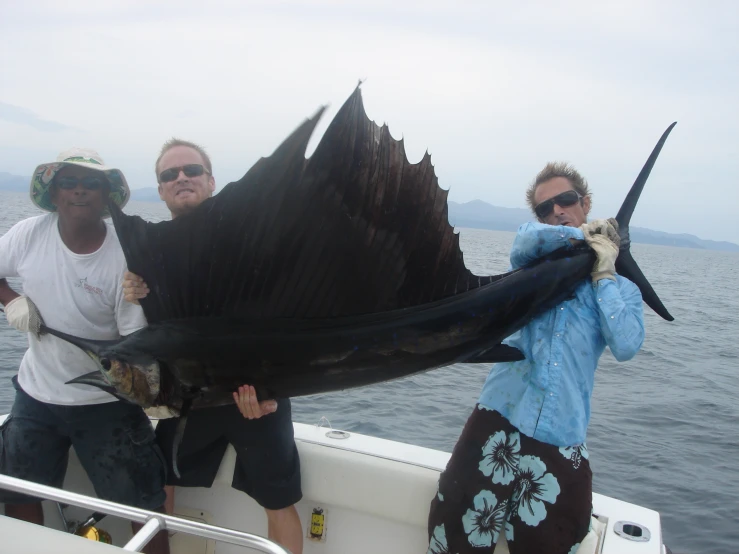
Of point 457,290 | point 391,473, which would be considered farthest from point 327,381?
point 391,473

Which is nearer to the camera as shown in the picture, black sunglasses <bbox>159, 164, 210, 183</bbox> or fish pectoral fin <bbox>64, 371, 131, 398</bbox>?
fish pectoral fin <bbox>64, 371, 131, 398</bbox>

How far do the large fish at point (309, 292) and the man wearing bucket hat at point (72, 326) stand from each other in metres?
0.38

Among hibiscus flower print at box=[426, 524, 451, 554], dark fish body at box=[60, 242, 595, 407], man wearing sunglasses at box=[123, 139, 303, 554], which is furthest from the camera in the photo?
man wearing sunglasses at box=[123, 139, 303, 554]

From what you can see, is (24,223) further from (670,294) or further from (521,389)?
(670,294)

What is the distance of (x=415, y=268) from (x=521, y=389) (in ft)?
1.87

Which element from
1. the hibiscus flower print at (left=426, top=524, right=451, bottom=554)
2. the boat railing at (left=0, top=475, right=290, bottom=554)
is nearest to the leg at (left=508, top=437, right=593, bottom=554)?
the hibiscus flower print at (left=426, top=524, right=451, bottom=554)

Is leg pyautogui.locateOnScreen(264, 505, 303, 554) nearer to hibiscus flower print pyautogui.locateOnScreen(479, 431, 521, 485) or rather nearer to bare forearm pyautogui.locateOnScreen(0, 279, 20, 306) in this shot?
hibiscus flower print pyautogui.locateOnScreen(479, 431, 521, 485)

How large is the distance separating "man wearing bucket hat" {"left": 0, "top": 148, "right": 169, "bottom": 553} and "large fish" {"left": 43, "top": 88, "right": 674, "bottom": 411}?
38 cm

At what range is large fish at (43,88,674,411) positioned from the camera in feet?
5.20

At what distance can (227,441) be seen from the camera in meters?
2.36

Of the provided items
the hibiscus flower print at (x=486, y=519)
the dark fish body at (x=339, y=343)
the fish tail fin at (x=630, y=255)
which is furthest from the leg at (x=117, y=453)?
the fish tail fin at (x=630, y=255)

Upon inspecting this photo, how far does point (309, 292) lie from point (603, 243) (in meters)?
0.89

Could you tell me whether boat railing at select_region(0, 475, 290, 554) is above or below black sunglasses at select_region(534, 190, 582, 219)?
below

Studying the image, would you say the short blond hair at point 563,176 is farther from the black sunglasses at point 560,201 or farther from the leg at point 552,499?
the leg at point 552,499
